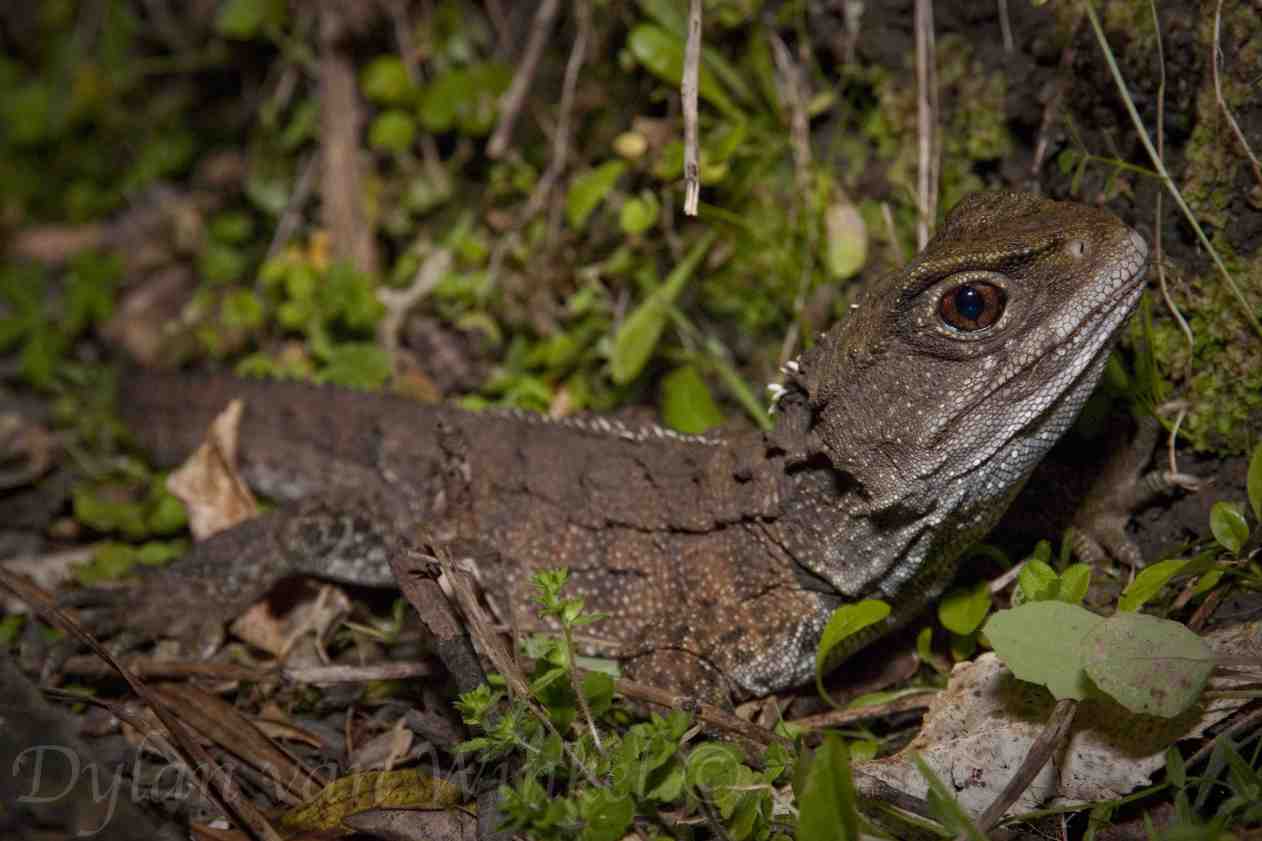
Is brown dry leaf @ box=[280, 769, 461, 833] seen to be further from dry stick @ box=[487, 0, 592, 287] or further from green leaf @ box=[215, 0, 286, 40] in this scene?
green leaf @ box=[215, 0, 286, 40]

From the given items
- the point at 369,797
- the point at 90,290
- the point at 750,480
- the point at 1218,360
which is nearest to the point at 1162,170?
the point at 1218,360

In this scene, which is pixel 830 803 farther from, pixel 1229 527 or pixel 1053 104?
pixel 1053 104

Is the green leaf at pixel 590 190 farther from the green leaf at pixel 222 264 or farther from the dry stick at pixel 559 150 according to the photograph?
the green leaf at pixel 222 264

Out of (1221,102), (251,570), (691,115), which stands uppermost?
(1221,102)

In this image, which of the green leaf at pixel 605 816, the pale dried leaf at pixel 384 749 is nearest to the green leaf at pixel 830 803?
the green leaf at pixel 605 816

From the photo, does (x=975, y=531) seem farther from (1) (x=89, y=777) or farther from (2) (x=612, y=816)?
(1) (x=89, y=777)

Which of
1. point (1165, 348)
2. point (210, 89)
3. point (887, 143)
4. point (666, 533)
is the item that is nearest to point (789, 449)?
point (666, 533)

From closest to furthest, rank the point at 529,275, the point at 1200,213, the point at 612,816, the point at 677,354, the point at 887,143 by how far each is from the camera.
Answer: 1. the point at 612,816
2. the point at 1200,213
3. the point at 887,143
4. the point at 677,354
5. the point at 529,275
